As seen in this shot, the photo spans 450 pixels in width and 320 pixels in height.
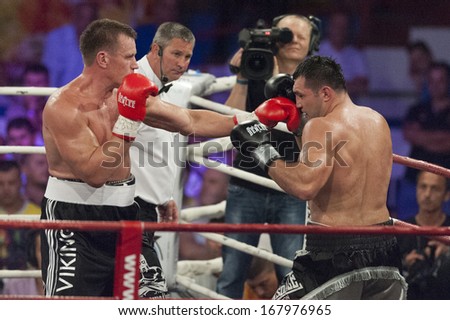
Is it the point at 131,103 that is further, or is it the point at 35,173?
the point at 35,173

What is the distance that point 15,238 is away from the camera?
4.41 metres

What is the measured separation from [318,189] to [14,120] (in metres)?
3.06

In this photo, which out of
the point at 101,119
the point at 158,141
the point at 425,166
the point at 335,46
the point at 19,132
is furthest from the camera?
the point at 335,46

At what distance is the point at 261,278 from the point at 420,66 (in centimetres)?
253

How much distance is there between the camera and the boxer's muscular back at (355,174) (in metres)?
2.72

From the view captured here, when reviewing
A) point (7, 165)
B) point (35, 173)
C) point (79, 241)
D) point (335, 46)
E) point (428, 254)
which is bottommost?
point (428, 254)

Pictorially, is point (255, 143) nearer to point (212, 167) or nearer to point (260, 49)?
point (212, 167)

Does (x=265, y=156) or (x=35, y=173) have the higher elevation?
(x=265, y=156)

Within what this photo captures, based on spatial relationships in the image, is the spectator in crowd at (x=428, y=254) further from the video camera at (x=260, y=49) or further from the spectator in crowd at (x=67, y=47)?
the spectator in crowd at (x=67, y=47)

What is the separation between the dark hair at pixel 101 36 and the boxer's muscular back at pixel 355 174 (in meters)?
0.76

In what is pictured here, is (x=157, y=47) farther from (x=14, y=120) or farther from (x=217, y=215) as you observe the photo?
(x=14, y=120)

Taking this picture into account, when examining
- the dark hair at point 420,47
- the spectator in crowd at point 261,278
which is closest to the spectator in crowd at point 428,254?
the spectator in crowd at point 261,278

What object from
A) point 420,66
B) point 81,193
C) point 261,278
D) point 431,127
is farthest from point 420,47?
point 81,193

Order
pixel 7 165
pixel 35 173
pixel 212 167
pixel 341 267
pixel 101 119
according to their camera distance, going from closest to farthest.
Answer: pixel 341 267, pixel 101 119, pixel 212 167, pixel 7 165, pixel 35 173
